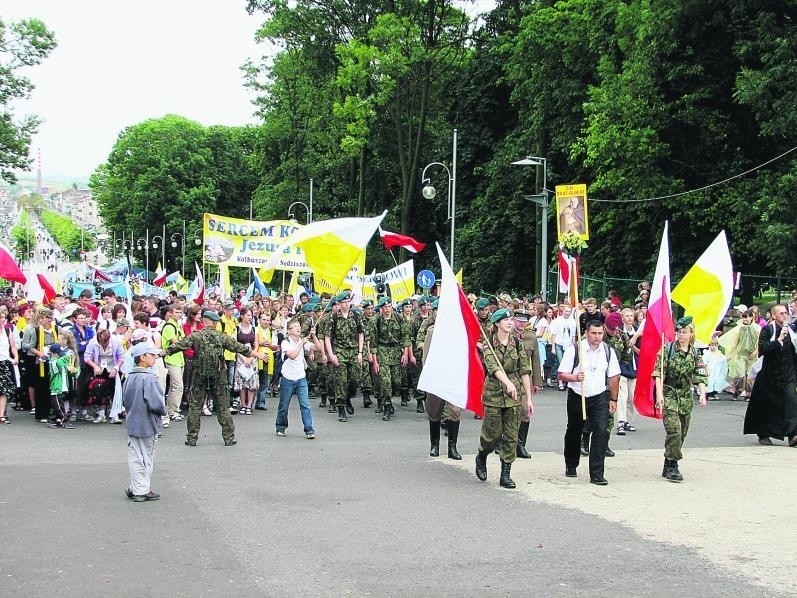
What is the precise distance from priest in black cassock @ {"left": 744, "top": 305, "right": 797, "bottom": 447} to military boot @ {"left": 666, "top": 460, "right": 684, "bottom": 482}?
139 inches

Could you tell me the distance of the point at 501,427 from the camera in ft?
33.9

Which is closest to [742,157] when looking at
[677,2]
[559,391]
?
[677,2]

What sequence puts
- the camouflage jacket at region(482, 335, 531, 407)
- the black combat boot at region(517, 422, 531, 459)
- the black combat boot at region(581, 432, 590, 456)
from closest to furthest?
1. the camouflage jacket at region(482, 335, 531, 407)
2. the black combat boot at region(517, 422, 531, 459)
3. the black combat boot at region(581, 432, 590, 456)

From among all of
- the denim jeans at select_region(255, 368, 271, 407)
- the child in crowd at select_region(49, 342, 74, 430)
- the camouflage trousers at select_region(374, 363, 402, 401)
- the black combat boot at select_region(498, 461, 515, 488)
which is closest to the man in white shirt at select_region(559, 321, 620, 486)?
the black combat boot at select_region(498, 461, 515, 488)

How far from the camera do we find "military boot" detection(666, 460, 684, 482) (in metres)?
10.6

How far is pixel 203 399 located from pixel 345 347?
369 cm

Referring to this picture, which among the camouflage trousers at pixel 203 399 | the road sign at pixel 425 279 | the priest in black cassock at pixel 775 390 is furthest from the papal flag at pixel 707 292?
the road sign at pixel 425 279

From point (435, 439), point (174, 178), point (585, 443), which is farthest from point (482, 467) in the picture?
point (174, 178)

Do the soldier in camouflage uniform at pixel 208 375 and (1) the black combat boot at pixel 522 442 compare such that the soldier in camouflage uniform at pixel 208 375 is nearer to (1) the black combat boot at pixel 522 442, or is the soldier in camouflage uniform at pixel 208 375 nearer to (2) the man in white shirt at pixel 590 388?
(1) the black combat boot at pixel 522 442

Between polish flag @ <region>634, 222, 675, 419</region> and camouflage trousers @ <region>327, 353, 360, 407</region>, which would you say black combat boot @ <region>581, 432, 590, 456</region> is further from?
camouflage trousers @ <region>327, 353, 360, 407</region>

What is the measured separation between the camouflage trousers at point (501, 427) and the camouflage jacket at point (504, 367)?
71 millimetres

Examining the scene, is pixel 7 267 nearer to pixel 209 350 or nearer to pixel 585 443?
pixel 209 350

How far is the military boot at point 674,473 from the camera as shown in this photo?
10555 millimetres

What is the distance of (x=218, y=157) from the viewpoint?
87.8 m
